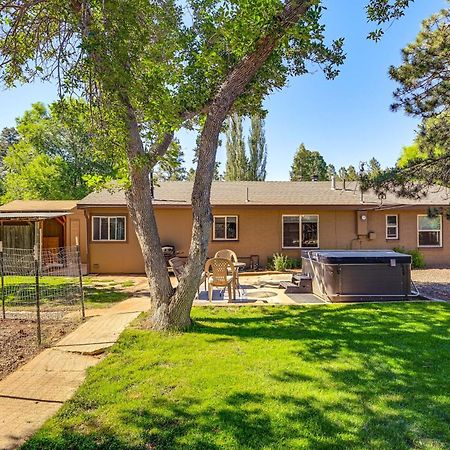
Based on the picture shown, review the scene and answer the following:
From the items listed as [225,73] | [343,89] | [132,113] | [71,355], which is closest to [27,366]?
[71,355]

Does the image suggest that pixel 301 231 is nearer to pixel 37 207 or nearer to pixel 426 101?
pixel 426 101

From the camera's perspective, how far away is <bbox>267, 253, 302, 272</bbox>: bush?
13952 millimetres

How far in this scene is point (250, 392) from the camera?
390cm

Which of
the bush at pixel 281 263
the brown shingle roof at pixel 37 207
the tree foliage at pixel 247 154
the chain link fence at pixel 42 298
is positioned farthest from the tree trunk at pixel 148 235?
the tree foliage at pixel 247 154

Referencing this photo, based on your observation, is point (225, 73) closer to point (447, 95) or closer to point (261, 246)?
point (447, 95)

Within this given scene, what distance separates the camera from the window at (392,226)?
15156 millimetres

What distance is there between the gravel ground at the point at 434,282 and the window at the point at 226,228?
6629mm

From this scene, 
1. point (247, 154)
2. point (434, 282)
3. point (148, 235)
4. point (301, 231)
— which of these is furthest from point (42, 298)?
point (247, 154)

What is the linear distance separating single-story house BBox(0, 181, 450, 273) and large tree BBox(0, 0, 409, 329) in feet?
23.7

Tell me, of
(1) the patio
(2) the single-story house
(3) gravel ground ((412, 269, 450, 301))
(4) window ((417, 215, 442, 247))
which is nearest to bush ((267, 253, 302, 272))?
(2) the single-story house

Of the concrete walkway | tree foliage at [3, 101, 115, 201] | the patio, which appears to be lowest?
the concrete walkway

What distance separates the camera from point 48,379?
14.4 ft

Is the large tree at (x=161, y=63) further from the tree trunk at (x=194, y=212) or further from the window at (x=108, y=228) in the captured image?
the window at (x=108, y=228)

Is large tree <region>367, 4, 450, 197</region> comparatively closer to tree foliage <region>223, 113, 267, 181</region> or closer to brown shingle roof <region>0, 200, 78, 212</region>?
brown shingle roof <region>0, 200, 78, 212</region>
